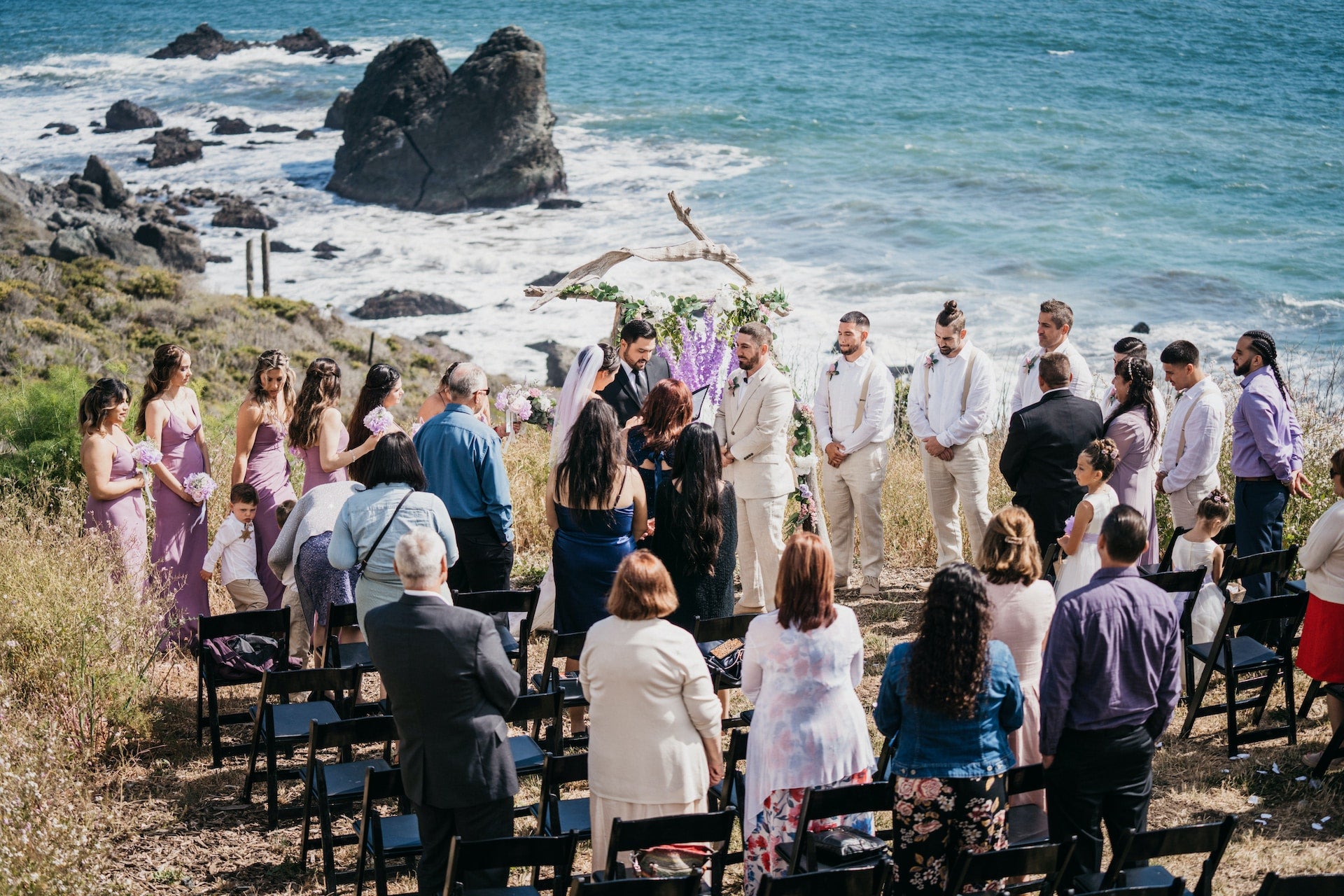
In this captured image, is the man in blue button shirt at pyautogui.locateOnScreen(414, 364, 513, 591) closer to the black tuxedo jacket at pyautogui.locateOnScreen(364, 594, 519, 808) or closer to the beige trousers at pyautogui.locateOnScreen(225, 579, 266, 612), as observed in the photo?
the beige trousers at pyautogui.locateOnScreen(225, 579, 266, 612)

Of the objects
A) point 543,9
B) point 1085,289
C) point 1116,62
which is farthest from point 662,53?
point 1085,289

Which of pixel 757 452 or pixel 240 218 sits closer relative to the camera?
pixel 757 452

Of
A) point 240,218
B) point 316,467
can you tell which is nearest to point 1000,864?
point 316,467

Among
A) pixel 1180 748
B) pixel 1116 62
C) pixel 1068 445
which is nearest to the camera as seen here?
pixel 1180 748

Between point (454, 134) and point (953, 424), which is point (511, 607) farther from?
point (454, 134)

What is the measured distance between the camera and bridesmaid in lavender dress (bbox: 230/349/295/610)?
7441 mm

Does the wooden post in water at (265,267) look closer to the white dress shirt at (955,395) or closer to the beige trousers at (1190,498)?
the white dress shirt at (955,395)

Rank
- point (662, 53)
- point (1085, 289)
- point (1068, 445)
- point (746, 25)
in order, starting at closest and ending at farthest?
1. point (1068, 445)
2. point (1085, 289)
3. point (662, 53)
4. point (746, 25)

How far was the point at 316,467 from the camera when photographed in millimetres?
7461

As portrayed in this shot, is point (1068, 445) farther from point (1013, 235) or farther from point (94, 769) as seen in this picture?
point (1013, 235)

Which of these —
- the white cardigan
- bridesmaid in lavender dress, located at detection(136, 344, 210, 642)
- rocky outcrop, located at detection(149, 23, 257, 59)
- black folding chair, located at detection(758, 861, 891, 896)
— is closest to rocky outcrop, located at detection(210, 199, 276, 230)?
rocky outcrop, located at detection(149, 23, 257, 59)

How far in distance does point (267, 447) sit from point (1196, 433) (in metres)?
5.72

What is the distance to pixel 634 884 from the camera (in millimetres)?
3859

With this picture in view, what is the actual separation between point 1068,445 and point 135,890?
539cm
